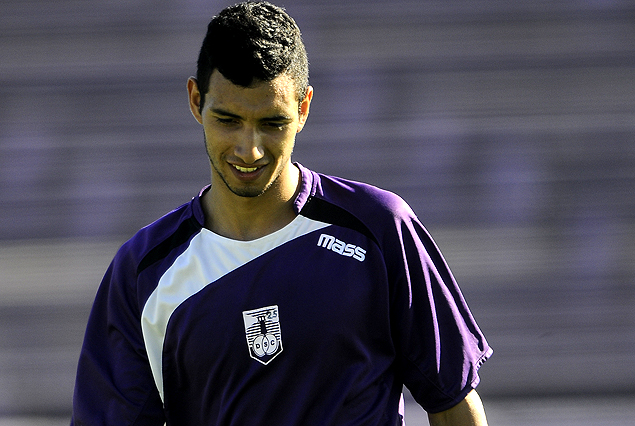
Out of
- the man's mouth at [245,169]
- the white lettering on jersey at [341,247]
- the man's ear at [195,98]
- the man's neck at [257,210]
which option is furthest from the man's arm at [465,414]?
the man's ear at [195,98]

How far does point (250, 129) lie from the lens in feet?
4.49

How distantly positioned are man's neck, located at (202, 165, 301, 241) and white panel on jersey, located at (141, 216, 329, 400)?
0.06 feet

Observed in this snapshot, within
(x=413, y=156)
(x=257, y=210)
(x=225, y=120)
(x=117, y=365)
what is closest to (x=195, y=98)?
(x=225, y=120)

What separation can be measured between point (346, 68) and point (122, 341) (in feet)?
5.53

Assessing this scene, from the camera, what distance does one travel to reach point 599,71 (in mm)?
2939

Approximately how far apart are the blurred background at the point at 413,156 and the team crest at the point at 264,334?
156cm

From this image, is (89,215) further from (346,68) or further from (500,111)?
(500,111)

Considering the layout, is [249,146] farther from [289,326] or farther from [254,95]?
[289,326]

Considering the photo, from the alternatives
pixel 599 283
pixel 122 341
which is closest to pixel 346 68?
pixel 599 283

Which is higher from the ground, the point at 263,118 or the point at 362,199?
the point at 263,118

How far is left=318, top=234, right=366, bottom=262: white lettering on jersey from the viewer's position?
54.8 inches

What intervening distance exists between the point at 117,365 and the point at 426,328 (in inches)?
22.7

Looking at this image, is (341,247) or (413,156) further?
(413,156)

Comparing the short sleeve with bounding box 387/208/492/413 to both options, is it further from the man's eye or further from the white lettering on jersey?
the man's eye
